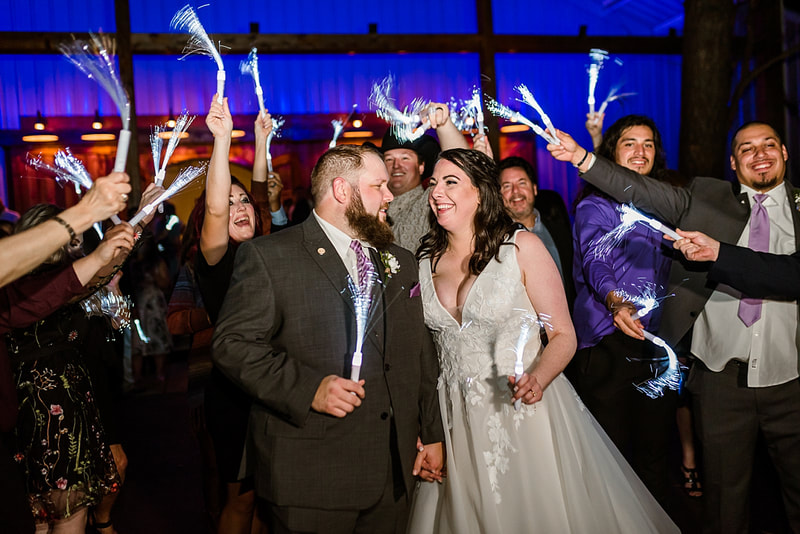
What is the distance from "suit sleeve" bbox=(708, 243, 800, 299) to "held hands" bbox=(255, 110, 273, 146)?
2096 millimetres

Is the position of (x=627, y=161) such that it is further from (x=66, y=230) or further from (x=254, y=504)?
(x=66, y=230)

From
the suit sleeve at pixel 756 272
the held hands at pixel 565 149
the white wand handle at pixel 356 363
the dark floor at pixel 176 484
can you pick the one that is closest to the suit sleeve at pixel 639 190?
the held hands at pixel 565 149

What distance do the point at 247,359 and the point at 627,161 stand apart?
224 centimetres

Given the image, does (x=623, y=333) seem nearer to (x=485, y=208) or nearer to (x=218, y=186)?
(x=485, y=208)

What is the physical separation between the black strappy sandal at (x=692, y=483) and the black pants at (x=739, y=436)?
107cm

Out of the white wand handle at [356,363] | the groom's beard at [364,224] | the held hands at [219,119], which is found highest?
the held hands at [219,119]

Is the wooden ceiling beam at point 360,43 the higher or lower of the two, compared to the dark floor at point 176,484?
higher

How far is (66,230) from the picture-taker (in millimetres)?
1778

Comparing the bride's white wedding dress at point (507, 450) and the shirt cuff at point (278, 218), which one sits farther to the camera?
the shirt cuff at point (278, 218)

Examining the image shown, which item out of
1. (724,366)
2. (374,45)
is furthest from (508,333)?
(374,45)

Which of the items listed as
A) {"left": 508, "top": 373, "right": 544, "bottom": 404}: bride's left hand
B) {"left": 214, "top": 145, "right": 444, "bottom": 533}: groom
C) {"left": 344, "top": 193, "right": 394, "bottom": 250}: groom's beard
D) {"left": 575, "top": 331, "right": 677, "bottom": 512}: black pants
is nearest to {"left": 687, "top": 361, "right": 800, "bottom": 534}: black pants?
{"left": 575, "top": 331, "right": 677, "bottom": 512}: black pants

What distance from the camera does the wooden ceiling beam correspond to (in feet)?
22.5

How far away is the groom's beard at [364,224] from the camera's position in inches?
95.4

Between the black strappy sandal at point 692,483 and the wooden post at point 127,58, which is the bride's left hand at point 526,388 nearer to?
the black strappy sandal at point 692,483
